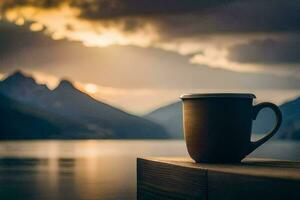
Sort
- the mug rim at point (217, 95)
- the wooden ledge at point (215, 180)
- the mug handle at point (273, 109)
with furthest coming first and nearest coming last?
the mug handle at point (273, 109) < the mug rim at point (217, 95) < the wooden ledge at point (215, 180)

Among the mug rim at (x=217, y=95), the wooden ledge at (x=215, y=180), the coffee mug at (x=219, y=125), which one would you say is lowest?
the wooden ledge at (x=215, y=180)

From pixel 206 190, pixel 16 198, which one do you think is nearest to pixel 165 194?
pixel 206 190

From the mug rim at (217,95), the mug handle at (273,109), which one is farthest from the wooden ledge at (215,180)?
the mug rim at (217,95)

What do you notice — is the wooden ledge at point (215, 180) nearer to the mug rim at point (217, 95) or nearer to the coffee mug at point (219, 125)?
the coffee mug at point (219, 125)

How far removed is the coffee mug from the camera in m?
5.01

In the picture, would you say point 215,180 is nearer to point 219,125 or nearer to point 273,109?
point 219,125

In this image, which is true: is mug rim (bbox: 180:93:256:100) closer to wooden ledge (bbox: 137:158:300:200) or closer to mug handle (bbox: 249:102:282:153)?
mug handle (bbox: 249:102:282:153)

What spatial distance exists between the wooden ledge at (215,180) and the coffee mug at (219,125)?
0.20 m

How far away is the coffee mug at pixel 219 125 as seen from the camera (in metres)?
5.01

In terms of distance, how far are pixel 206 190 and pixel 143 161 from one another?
4.62 feet

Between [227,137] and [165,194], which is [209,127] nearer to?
[227,137]

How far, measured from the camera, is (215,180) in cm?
425

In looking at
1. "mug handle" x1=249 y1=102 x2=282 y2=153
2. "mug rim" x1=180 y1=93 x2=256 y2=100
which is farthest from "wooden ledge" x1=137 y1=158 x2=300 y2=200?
"mug rim" x1=180 y1=93 x2=256 y2=100

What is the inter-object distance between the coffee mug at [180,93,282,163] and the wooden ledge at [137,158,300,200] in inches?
7.7
